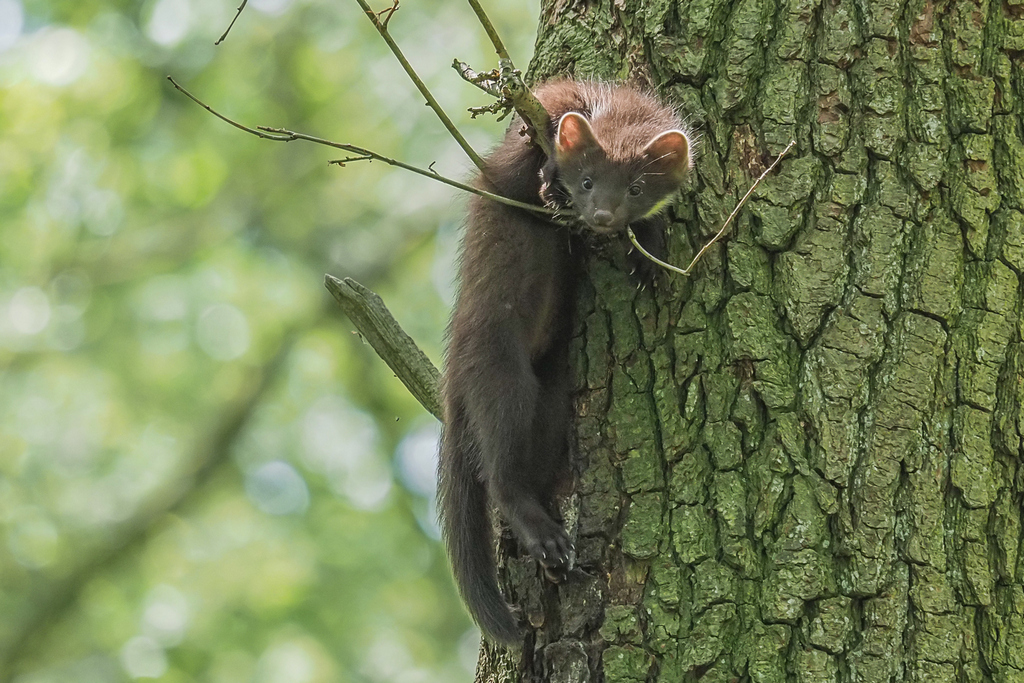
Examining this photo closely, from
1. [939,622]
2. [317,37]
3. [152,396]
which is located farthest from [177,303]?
[939,622]

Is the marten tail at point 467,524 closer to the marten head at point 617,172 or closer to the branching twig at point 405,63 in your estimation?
the marten head at point 617,172

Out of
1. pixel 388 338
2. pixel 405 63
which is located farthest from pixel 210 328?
pixel 405 63

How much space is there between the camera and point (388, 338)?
11.5 ft

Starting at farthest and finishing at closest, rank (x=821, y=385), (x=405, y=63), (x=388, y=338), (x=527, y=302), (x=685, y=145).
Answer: (x=388, y=338) < (x=527, y=302) < (x=685, y=145) < (x=821, y=385) < (x=405, y=63)

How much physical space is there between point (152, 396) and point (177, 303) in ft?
3.97

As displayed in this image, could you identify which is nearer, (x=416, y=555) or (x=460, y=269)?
(x=460, y=269)

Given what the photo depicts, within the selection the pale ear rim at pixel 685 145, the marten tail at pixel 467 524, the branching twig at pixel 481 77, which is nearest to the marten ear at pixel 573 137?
the pale ear rim at pixel 685 145

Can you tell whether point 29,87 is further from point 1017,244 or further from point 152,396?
point 1017,244

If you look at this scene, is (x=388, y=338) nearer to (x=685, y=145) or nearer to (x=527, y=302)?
(x=527, y=302)

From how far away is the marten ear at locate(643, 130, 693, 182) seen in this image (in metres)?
2.95

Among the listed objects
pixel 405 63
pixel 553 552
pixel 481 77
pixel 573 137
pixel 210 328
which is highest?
pixel 210 328

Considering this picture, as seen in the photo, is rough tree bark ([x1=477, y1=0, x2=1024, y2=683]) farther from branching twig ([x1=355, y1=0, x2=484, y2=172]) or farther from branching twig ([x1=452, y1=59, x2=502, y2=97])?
branching twig ([x1=355, y1=0, x2=484, y2=172])

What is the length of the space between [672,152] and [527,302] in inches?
25.7

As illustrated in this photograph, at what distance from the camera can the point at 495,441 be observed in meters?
3.18
